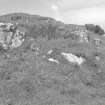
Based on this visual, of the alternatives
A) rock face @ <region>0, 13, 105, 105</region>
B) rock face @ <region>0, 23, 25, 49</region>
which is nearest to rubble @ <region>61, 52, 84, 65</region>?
rock face @ <region>0, 13, 105, 105</region>

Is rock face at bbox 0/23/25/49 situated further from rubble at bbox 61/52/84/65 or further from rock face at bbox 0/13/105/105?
rubble at bbox 61/52/84/65

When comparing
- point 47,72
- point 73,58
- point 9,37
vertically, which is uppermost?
point 9,37

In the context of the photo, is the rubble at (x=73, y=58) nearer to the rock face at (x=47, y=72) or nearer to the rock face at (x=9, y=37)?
the rock face at (x=47, y=72)

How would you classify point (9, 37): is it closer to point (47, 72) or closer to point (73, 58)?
point (73, 58)

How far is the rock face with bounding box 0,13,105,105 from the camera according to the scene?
918 centimetres

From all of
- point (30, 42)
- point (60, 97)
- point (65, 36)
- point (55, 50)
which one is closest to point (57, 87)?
point (60, 97)

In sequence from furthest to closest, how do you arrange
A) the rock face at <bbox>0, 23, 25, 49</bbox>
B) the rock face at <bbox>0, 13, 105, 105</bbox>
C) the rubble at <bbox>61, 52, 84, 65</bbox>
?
the rock face at <bbox>0, 23, 25, 49</bbox> < the rubble at <bbox>61, 52, 84, 65</bbox> < the rock face at <bbox>0, 13, 105, 105</bbox>

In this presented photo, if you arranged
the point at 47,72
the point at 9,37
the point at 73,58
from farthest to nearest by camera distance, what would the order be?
the point at 9,37
the point at 73,58
the point at 47,72

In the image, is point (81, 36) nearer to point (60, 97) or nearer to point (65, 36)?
point (65, 36)

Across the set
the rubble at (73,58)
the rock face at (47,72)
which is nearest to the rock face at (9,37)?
the rock face at (47,72)

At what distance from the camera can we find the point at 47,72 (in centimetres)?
1185

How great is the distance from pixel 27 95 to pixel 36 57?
528cm

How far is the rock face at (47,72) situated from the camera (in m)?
9.18

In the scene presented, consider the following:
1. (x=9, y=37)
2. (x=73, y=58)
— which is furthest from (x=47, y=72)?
(x=9, y=37)
